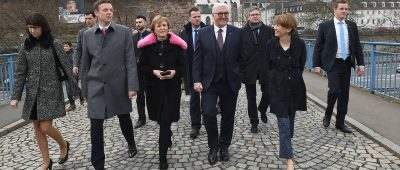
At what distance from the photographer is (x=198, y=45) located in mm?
4750

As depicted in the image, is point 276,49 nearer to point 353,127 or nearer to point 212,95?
point 212,95

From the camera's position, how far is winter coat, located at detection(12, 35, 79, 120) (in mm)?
4426

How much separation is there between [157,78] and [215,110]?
0.79 meters

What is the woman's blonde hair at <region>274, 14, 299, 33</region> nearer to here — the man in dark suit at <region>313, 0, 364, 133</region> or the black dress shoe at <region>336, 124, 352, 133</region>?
the man in dark suit at <region>313, 0, 364, 133</region>

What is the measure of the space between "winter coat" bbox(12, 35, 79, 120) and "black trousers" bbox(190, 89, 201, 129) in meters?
2.21

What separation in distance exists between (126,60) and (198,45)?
0.86 meters

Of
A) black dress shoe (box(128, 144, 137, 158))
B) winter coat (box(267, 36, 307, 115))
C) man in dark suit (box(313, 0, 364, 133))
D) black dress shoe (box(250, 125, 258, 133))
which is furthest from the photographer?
black dress shoe (box(250, 125, 258, 133))

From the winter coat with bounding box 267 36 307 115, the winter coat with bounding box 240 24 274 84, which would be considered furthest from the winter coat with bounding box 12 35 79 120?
the winter coat with bounding box 240 24 274 84

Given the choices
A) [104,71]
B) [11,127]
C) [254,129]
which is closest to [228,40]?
[104,71]

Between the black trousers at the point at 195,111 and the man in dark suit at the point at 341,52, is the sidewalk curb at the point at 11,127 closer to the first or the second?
the black trousers at the point at 195,111

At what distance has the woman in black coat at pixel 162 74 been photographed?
4621 mm

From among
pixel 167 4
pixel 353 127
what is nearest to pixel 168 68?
pixel 353 127

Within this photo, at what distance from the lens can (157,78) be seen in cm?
466

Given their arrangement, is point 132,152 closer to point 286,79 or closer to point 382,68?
point 286,79
